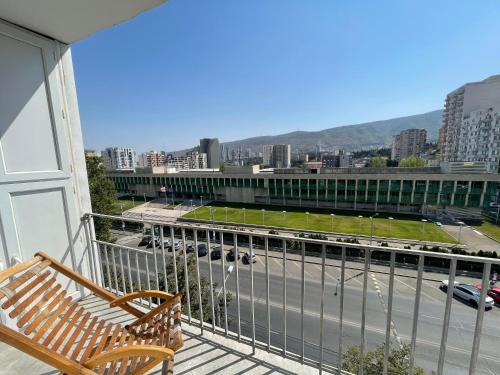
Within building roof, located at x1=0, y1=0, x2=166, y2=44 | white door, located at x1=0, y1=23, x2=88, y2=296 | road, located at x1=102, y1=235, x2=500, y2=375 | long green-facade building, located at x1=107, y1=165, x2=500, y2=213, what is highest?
building roof, located at x1=0, y1=0, x2=166, y2=44

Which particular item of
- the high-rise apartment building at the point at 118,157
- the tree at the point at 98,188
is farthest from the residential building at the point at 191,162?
the tree at the point at 98,188

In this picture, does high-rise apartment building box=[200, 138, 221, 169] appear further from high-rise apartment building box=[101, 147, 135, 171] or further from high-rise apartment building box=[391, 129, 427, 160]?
high-rise apartment building box=[391, 129, 427, 160]

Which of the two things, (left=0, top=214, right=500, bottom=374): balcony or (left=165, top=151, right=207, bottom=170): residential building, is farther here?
(left=165, top=151, right=207, bottom=170): residential building

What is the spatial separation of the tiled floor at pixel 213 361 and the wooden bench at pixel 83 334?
509 mm

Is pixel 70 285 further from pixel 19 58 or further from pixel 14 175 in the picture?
pixel 19 58

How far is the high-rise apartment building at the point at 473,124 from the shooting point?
4772cm

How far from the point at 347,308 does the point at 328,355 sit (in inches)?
148

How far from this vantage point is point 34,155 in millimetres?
2547

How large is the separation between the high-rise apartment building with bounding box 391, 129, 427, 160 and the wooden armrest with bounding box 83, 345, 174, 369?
11820 cm

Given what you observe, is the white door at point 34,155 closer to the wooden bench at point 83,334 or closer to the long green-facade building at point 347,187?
the wooden bench at point 83,334

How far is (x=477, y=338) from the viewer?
1359 millimetres

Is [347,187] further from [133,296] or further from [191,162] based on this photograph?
[191,162]

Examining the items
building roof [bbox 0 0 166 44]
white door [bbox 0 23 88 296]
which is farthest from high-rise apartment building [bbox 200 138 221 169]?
building roof [bbox 0 0 166 44]

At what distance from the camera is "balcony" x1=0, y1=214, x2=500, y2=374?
1746mm
